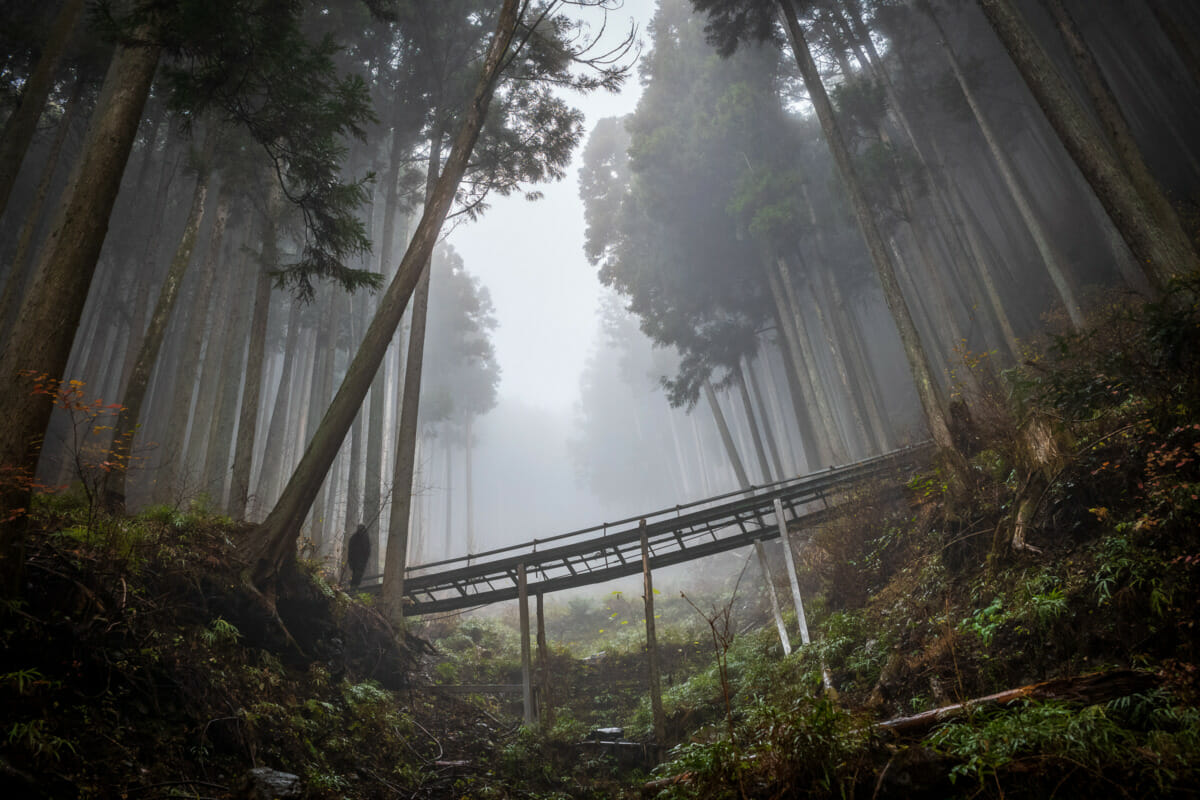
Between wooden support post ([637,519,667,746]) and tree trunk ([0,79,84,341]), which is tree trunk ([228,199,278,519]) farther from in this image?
wooden support post ([637,519,667,746])

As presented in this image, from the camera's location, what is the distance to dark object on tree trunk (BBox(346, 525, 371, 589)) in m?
9.36

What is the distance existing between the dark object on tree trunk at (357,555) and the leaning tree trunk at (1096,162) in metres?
12.0

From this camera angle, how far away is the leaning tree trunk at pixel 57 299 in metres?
3.23

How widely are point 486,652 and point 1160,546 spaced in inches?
498

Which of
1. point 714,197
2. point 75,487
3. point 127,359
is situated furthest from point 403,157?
point 75,487

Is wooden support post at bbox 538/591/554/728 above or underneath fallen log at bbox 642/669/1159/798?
above

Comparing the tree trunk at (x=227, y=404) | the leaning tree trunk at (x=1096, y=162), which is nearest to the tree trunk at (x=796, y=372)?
the leaning tree trunk at (x=1096, y=162)

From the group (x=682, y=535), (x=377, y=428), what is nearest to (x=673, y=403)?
(x=682, y=535)

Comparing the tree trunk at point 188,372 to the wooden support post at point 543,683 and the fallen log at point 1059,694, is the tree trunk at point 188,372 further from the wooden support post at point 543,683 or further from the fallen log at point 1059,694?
the fallen log at point 1059,694

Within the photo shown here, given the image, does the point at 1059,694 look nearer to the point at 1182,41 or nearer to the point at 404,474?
the point at 404,474

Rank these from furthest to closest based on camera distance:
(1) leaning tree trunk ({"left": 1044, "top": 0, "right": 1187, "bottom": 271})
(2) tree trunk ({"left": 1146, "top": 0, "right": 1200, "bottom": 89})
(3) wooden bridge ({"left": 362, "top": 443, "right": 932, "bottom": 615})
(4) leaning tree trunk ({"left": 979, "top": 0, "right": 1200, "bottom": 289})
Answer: (2) tree trunk ({"left": 1146, "top": 0, "right": 1200, "bottom": 89}) → (3) wooden bridge ({"left": 362, "top": 443, "right": 932, "bottom": 615}) → (1) leaning tree trunk ({"left": 1044, "top": 0, "right": 1187, "bottom": 271}) → (4) leaning tree trunk ({"left": 979, "top": 0, "right": 1200, "bottom": 289})

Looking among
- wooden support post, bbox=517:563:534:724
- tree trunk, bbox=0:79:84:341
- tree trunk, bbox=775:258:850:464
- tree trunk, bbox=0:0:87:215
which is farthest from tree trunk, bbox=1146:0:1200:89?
tree trunk, bbox=0:79:84:341

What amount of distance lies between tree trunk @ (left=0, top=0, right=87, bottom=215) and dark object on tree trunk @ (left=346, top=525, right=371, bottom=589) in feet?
22.9

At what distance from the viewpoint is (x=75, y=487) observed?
572cm
